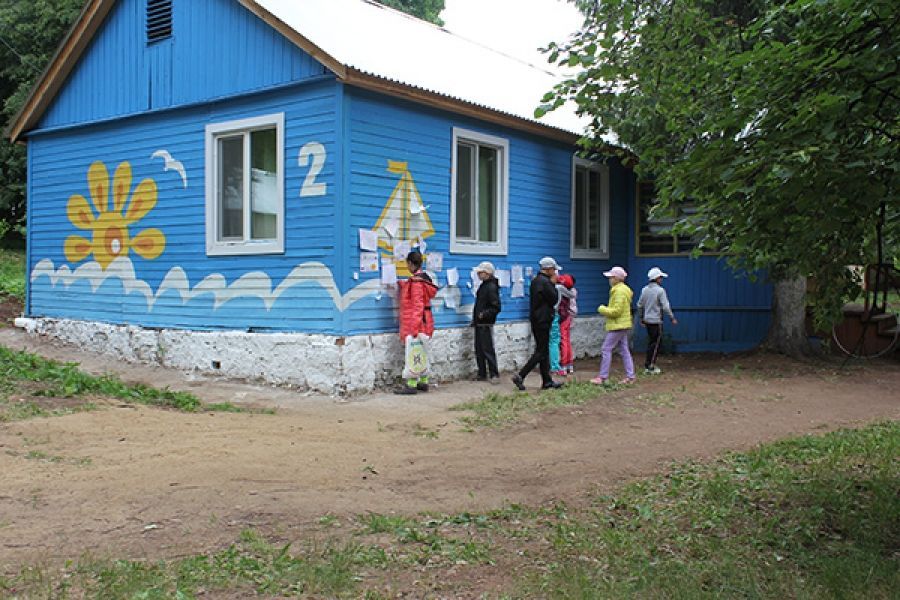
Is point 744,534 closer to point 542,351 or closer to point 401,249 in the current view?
point 542,351

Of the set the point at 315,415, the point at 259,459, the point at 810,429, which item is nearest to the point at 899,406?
the point at 810,429

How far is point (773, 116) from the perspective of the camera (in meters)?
4.88

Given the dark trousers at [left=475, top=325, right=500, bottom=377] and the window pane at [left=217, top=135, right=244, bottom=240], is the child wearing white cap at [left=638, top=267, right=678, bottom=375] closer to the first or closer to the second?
the dark trousers at [left=475, top=325, right=500, bottom=377]

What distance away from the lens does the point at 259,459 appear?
695 cm

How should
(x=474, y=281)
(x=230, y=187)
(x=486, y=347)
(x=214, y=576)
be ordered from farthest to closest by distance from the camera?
(x=474, y=281)
(x=486, y=347)
(x=230, y=187)
(x=214, y=576)

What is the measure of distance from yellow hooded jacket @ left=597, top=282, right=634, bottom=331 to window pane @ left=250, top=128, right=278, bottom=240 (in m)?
4.81

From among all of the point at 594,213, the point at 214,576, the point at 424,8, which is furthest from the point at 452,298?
the point at 424,8

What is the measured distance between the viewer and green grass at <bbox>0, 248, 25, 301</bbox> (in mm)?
18859

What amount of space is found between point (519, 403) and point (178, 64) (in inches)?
286

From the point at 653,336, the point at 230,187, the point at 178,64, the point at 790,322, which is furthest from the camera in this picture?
the point at 790,322

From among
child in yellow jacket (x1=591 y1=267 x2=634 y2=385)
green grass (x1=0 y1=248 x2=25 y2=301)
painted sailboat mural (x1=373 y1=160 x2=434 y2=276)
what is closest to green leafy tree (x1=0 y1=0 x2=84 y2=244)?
green grass (x1=0 y1=248 x2=25 y2=301)

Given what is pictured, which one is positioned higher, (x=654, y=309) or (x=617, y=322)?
(x=654, y=309)

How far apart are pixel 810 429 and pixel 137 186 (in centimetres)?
1025

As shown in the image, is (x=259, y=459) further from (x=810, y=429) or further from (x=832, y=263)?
(x=810, y=429)
